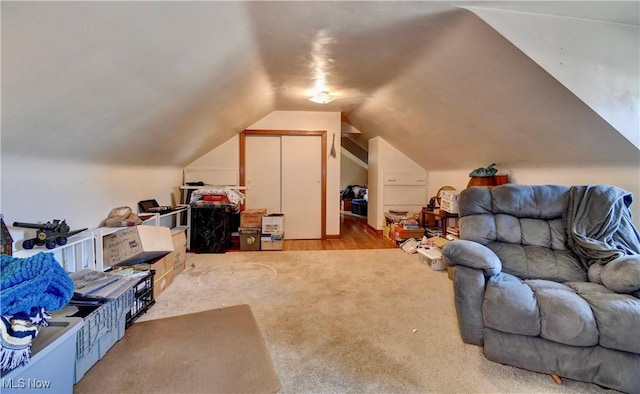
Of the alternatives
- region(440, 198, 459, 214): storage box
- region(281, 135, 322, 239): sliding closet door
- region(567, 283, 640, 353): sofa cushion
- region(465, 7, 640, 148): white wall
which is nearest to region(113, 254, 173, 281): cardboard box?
region(281, 135, 322, 239): sliding closet door

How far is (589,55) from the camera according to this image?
1.88m

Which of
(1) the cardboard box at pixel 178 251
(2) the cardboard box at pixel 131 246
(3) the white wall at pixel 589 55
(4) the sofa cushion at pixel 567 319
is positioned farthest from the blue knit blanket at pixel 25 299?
(3) the white wall at pixel 589 55

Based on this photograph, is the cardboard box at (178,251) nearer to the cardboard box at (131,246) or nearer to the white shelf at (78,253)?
the cardboard box at (131,246)

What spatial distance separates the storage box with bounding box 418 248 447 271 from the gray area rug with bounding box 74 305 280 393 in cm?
212

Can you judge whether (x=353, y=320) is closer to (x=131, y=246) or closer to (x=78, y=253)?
(x=131, y=246)

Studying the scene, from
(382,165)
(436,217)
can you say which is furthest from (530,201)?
(382,165)

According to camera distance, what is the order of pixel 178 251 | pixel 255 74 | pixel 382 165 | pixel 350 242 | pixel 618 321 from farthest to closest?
pixel 382 165 < pixel 350 242 < pixel 178 251 < pixel 255 74 < pixel 618 321

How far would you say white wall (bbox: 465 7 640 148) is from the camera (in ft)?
5.98

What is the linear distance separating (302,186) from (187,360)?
3429 mm

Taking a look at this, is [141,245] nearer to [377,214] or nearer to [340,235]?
[340,235]

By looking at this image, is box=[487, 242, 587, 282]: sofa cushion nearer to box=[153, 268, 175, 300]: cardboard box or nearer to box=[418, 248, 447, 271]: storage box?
box=[418, 248, 447, 271]: storage box

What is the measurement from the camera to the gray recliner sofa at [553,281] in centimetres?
140

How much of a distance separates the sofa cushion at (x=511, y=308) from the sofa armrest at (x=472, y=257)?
0.09m

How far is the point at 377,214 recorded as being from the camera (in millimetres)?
5266
